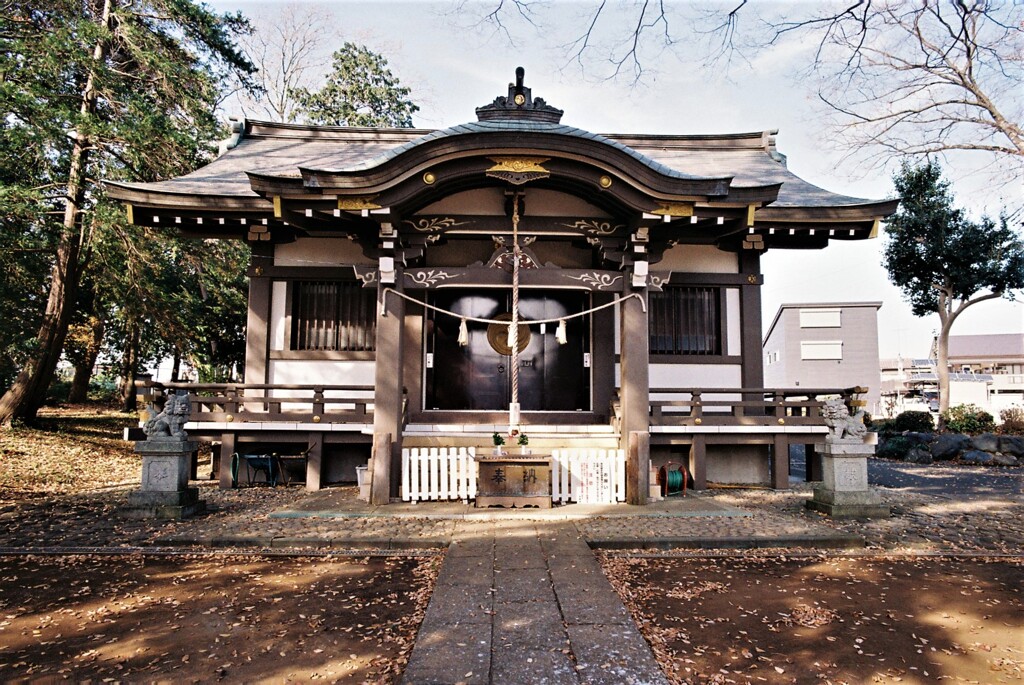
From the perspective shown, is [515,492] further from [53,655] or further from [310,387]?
[53,655]

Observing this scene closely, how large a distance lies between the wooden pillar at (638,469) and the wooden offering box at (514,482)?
121 cm

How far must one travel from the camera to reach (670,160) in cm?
1251

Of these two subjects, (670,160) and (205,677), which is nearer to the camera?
(205,677)

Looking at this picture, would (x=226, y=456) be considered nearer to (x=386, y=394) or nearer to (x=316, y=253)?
(x=386, y=394)

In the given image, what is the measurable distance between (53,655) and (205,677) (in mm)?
1173

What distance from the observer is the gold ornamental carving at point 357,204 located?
830cm

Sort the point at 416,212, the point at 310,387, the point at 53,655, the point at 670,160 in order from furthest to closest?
the point at 670,160
the point at 310,387
the point at 416,212
the point at 53,655

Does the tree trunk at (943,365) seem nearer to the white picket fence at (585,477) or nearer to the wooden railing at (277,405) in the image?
the white picket fence at (585,477)

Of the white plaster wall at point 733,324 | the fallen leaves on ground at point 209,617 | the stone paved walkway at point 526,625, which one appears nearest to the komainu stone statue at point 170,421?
the fallen leaves on ground at point 209,617

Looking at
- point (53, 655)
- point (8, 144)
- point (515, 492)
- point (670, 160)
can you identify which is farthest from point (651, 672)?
point (8, 144)

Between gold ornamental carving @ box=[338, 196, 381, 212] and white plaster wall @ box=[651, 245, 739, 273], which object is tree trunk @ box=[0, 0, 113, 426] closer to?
gold ornamental carving @ box=[338, 196, 381, 212]

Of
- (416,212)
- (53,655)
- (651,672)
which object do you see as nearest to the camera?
(651,672)

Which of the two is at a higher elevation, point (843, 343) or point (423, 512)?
point (843, 343)

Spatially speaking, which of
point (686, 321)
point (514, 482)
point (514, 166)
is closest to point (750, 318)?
point (686, 321)
